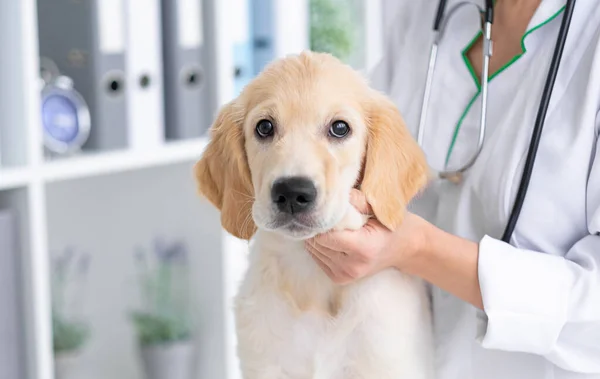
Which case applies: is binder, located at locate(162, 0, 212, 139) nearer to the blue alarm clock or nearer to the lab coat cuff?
the blue alarm clock

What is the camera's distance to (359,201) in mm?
1237

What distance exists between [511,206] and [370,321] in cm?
27

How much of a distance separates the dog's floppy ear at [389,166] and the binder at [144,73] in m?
0.85

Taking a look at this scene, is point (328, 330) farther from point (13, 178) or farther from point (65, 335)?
point (65, 335)

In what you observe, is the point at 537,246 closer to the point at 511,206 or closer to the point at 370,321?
the point at 511,206

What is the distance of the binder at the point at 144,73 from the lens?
1945 millimetres

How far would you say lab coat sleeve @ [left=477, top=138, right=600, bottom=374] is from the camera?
4.01 ft

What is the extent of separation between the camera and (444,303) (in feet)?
4.52

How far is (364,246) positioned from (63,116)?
0.90 metres

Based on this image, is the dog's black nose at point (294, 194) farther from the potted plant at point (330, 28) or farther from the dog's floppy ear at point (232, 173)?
the potted plant at point (330, 28)

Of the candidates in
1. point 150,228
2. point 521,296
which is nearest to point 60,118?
point 150,228

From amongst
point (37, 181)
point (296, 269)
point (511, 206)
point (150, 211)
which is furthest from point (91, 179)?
point (511, 206)

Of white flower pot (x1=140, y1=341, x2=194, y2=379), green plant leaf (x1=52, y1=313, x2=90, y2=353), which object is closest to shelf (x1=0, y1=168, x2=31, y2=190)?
green plant leaf (x1=52, y1=313, x2=90, y2=353)

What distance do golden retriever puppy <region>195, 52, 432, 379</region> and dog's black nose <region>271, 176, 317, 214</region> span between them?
1.9 inches
